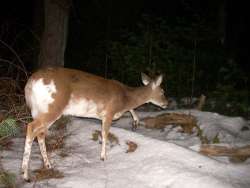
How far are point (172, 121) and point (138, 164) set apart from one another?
234cm

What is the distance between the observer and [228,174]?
679cm

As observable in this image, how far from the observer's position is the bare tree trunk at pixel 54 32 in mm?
9961

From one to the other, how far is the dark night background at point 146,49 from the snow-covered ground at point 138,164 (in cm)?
289

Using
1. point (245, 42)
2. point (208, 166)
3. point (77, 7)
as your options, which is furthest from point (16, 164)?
point (245, 42)

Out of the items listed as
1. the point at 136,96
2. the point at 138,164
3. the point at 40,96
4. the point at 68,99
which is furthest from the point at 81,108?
the point at 136,96

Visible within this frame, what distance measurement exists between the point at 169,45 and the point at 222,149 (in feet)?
18.7

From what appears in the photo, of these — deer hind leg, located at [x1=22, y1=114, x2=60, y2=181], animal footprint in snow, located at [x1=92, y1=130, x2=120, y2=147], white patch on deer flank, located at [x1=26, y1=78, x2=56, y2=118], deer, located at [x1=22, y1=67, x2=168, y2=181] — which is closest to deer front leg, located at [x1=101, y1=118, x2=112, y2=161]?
deer, located at [x1=22, y1=67, x2=168, y2=181]

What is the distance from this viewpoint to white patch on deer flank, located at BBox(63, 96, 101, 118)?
24.4 ft

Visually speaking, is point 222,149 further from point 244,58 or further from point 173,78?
point 244,58

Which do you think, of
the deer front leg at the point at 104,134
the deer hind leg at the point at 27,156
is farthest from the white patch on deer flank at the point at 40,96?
the deer front leg at the point at 104,134

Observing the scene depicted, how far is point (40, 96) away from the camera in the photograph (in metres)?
6.98

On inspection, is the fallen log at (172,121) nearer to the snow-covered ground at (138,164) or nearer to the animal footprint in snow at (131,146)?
the snow-covered ground at (138,164)

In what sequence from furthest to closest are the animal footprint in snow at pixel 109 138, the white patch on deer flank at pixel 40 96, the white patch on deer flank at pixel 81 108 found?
the animal footprint in snow at pixel 109 138
the white patch on deer flank at pixel 81 108
the white patch on deer flank at pixel 40 96

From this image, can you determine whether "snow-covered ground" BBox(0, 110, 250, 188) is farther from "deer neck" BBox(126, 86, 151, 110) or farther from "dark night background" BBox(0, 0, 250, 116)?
"dark night background" BBox(0, 0, 250, 116)
